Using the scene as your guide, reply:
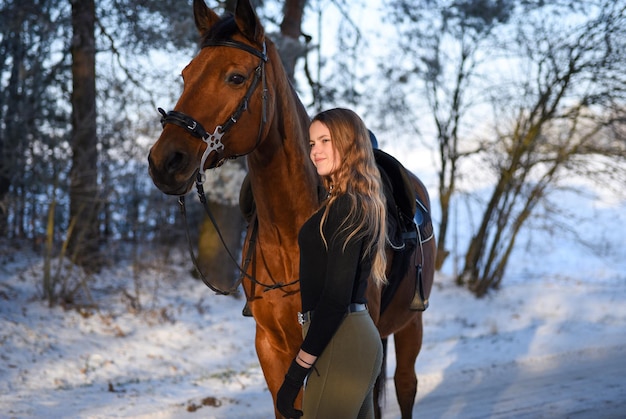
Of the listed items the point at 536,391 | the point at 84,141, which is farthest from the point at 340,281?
the point at 84,141

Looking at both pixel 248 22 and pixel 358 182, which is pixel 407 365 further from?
pixel 248 22

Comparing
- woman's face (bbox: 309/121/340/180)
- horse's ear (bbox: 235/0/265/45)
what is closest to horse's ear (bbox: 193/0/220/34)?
horse's ear (bbox: 235/0/265/45)

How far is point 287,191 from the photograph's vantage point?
2.85 metres

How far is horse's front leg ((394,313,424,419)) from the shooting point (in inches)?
160

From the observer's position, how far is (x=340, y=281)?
2070mm

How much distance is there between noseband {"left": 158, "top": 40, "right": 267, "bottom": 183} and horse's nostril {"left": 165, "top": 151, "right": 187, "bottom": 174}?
0.35 ft

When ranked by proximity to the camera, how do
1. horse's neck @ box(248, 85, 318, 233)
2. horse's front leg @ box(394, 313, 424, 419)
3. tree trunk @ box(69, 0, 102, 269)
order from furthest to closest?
tree trunk @ box(69, 0, 102, 269), horse's front leg @ box(394, 313, 424, 419), horse's neck @ box(248, 85, 318, 233)

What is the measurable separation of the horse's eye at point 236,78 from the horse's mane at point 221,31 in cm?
19

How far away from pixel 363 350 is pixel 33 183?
8.79m

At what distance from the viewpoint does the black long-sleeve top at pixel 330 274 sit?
2074 millimetres

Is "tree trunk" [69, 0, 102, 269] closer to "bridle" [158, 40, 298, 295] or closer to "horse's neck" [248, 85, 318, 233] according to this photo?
"horse's neck" [248, 85, 318, 233]

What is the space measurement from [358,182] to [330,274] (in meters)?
0.38

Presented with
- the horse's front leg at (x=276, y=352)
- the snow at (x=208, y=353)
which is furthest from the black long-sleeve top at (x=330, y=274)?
the snow at (x=208, y=353)

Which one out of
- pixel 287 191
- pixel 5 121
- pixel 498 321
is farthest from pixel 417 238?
pixel 5 121
